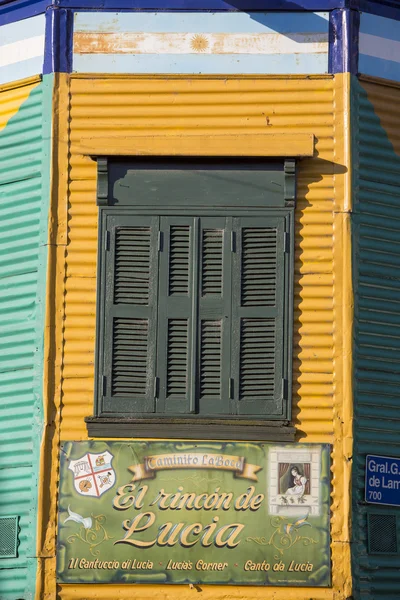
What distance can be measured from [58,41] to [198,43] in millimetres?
1436

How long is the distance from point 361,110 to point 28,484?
4954mm

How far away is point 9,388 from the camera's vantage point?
469 inches

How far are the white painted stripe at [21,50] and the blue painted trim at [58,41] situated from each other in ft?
0.52

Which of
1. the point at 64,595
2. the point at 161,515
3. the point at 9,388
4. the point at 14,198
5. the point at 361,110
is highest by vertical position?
the point at 361,110

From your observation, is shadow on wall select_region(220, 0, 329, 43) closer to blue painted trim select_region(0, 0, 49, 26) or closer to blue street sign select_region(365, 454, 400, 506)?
blue painted trim select_region(0, 0, 49, 26)

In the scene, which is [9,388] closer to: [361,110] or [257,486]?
[257,486]

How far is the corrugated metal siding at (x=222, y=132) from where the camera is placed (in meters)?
11.5

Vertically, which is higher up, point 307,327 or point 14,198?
point 14,198

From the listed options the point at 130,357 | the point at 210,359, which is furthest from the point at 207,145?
the point at 130,357

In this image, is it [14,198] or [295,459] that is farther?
[14,198]

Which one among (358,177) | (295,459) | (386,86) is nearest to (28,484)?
(295,459)

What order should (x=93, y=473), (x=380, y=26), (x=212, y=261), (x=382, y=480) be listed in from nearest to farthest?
(x=93, y=473), (x=382, y=480), (x=212, y=261), (x=380, y=26)

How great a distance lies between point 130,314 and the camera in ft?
38.3

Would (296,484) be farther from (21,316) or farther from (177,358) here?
(21,316)
